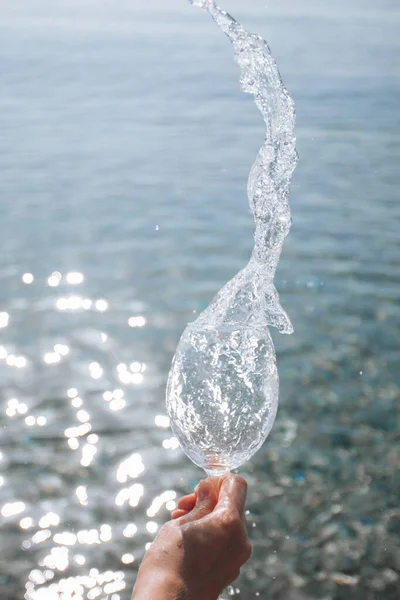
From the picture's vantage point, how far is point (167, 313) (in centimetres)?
483

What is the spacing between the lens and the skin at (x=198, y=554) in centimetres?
159

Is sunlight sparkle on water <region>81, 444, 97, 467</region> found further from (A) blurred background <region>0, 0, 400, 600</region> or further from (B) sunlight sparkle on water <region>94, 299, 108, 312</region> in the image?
(B) sunlight sparkle on water <region>94, 299, 108, 312</region>

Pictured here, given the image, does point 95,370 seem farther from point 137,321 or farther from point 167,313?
point 167,313

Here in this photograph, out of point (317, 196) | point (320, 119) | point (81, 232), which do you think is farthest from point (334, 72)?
point (81, 232)

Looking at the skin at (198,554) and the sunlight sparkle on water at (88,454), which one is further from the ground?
the skin at (198,554)

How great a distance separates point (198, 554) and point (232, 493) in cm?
14

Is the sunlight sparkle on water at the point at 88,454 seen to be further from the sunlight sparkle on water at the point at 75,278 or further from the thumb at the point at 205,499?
the thumb at the point at 205,499

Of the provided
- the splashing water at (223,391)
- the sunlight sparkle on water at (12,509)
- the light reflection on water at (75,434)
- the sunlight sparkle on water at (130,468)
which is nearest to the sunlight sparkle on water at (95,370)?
the light reflection on water at (75,434)

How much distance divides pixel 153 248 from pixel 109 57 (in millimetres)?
6332

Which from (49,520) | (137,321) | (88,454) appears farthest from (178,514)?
(137,321)

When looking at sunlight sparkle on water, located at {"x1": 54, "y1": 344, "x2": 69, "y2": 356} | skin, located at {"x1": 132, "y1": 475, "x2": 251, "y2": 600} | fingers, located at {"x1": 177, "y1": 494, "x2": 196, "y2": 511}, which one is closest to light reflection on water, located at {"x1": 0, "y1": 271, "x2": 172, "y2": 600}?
sunlight sparkle on water, located at {"x1": 54, "y1": 344, "x2": 69, "y2": 356}

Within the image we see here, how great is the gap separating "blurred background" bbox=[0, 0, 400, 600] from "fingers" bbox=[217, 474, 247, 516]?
55.3 inches

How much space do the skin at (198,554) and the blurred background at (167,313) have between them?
1.41 m

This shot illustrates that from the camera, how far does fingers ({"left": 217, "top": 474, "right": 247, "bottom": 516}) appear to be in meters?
1.67
